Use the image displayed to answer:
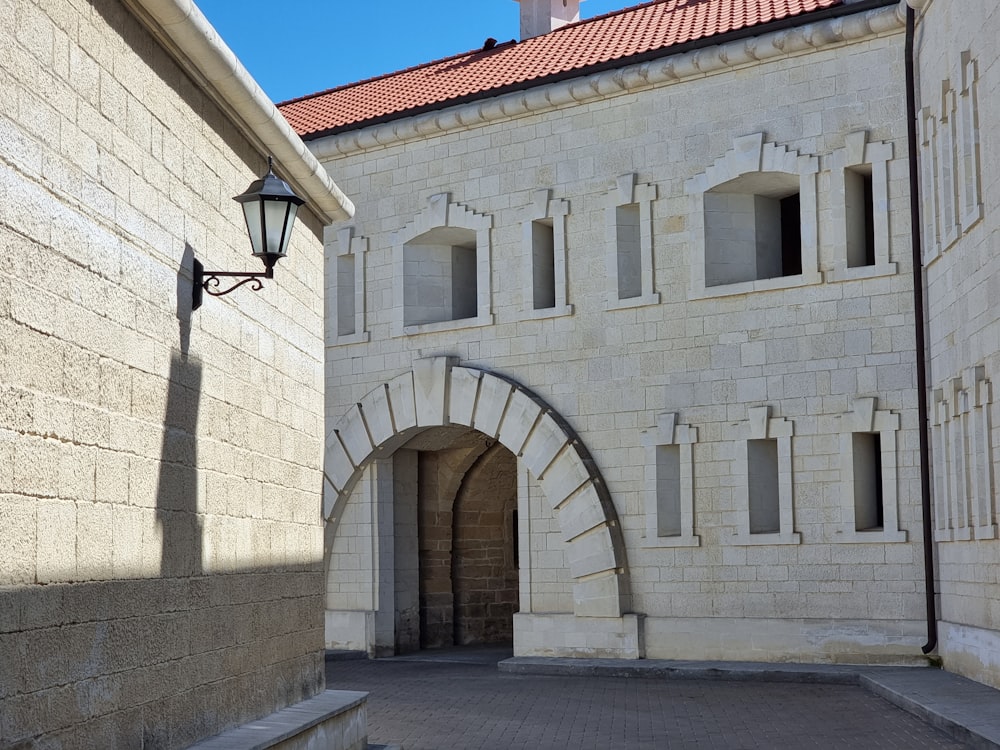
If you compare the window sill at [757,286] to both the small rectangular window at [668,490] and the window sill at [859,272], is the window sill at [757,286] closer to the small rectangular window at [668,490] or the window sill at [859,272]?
the window sill at [859,272]

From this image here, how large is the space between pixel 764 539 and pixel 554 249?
5.11 m

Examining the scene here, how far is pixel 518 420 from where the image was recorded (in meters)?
19.3

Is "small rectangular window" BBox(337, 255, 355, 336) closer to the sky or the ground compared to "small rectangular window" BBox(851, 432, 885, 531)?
closer to the sky

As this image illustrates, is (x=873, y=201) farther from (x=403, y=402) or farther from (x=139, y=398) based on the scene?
(x=139, y=398)

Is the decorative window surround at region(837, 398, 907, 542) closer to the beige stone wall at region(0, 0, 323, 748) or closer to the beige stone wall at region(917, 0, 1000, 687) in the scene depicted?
the beige stone wall at region(917, 0, 1000, 687)

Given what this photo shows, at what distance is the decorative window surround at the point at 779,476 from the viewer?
17.1m

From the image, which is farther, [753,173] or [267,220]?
[753,173]

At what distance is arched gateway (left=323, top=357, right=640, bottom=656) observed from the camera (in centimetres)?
1831

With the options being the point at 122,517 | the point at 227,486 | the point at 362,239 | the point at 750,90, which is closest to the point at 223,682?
the point at 227,486

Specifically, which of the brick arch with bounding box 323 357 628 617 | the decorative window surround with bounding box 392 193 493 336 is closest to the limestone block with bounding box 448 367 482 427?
the brick arch with bounding box 323 357 628 617

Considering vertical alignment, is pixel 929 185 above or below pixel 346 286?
above

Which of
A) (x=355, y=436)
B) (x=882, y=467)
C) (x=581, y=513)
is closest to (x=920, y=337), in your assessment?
(x=882, y=467)

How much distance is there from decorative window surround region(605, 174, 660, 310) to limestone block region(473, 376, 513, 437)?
6.39 ft

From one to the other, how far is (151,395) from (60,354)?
1.23 metres
